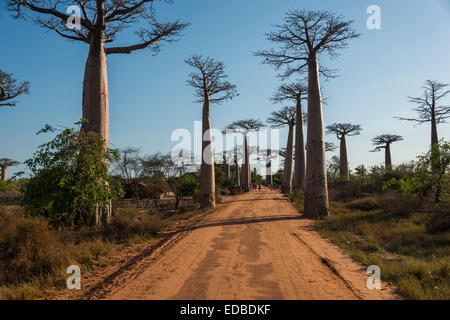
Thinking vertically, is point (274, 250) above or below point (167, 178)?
below

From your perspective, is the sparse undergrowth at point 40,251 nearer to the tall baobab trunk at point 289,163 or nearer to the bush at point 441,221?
the bush at point 441,221

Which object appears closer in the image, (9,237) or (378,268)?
(378,268)

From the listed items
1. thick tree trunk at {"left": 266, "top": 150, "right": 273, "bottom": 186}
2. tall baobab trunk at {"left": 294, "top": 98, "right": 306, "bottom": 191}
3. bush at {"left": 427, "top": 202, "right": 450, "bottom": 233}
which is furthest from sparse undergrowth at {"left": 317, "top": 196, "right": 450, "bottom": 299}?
thick tree trunk at {"left": 266, "top": 150, "right": 273, "bottom": 186}

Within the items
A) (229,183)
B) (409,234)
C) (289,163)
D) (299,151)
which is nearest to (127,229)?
(409,234)

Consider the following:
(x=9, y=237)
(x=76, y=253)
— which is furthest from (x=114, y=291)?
(x=9, y=237)

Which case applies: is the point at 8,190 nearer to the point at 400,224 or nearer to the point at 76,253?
the point at 76,253

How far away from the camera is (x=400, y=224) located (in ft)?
23.0

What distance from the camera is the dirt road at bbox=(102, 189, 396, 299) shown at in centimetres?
290

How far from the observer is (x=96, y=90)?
7168mm

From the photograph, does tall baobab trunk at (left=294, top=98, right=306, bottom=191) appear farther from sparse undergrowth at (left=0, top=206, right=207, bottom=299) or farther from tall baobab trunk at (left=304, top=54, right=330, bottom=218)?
sparse undergrowth at (left=0, top=206, right=207, bottom=299)

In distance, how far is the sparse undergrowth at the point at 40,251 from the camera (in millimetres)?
3349

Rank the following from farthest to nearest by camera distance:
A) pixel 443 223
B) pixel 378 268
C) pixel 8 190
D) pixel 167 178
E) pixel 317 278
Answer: pixel 8 190
pixel 167 178
pixel 443 223
pixel 378 268
pixel 317 278
